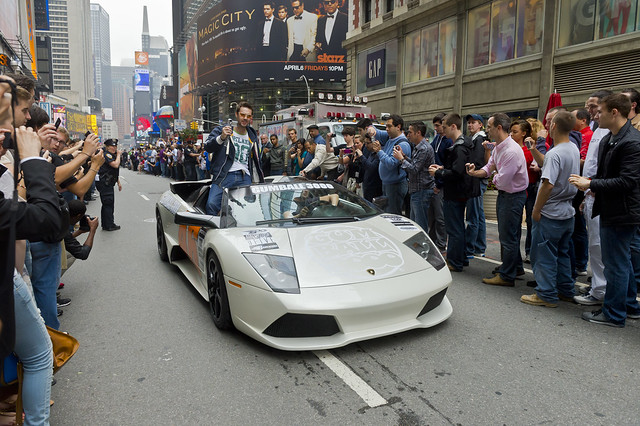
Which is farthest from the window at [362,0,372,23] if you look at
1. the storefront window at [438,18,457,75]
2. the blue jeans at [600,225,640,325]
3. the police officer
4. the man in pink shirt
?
the blue jeans at [600,225,640,325]

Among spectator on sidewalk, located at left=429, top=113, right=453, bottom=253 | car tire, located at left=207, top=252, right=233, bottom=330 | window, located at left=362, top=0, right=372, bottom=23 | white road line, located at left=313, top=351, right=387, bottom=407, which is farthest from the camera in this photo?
window, located at left=362, top=0, right=372, bottom=23

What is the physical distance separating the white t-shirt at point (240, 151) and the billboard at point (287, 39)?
54616mm

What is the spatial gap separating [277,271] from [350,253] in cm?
62

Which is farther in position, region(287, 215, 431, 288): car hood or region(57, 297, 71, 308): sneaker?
region(57, 297, 71, 308): sneaker

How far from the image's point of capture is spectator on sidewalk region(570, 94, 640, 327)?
141 inches

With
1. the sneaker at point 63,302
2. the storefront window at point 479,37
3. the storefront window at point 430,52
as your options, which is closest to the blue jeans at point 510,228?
the sneaker at point 63,302

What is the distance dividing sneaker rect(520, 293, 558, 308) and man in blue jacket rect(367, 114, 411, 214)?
270 cm

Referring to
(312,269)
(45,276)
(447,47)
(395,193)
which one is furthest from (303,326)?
(447,47)

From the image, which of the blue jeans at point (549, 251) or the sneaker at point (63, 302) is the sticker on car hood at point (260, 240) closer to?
the sneaker at point (63, 302)

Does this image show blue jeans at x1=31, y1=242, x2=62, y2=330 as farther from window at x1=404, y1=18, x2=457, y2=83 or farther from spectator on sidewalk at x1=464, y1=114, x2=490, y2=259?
window at x1=404, y1=18, x2=457, y2=83

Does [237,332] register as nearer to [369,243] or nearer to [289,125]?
[369,243]

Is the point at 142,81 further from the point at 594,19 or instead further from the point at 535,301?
the point at 535,301

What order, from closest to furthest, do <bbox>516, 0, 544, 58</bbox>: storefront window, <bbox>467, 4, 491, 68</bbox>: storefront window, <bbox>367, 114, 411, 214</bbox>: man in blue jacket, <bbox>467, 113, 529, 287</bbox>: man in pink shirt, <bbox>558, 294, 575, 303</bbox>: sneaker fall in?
<bbox>558, 294, 575, 303</bbox>: sneaker → <bbox>467, 113, 529, 287</bbox>: man in pink shirt → <bbox>367, 114, 411, 214</bbox>: man in blue jacket → <bbox>516, 0, 544, 58</bbox>: storefront window → <bbox>467, 4, 491, 68</bbox>: storefront window

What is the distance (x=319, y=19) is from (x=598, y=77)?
50.0 metres
